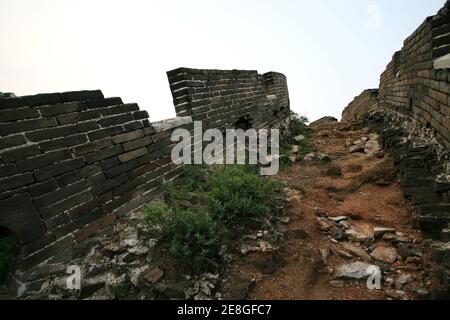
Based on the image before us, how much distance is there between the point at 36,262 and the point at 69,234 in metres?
0.31

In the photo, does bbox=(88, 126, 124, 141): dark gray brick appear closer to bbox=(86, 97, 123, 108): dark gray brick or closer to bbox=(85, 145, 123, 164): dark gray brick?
bbox=(85, 145, 123, 164): dark gray brick

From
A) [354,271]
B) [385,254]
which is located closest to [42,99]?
[354,271]

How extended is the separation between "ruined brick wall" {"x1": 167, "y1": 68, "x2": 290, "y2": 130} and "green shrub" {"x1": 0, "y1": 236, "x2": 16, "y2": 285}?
2668 mm

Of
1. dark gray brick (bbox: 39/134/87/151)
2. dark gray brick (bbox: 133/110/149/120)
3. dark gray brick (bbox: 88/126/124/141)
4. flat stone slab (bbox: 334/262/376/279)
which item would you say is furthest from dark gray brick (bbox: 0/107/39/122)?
flat stone slab (bbox: 334/262/376/279)

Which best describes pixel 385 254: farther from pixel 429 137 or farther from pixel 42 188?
pixel 42 188

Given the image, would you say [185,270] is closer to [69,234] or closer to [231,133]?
[69,234]

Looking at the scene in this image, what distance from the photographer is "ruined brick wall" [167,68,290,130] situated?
174 inches

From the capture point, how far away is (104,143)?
9.82 ft

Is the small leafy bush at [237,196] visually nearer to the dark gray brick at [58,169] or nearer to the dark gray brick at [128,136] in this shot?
the dark gray brick at [128,136]

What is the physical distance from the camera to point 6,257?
88.1 inches

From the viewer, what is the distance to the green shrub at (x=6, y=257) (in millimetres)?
2207

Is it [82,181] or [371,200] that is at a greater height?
[82,181]
